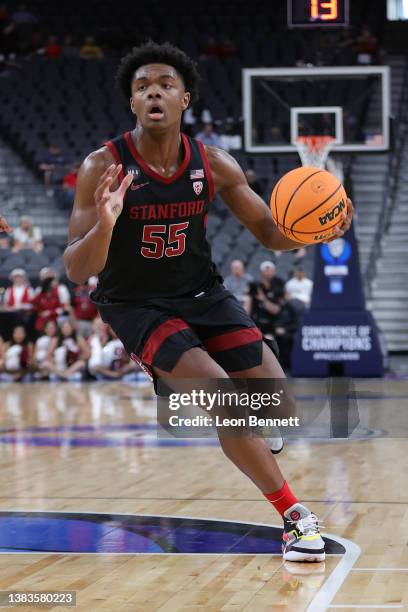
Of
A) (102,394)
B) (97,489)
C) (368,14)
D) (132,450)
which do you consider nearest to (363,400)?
(102,394)

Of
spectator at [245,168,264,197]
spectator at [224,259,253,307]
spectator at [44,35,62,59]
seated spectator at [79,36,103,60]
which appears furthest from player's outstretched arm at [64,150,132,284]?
spectator at [44,35,62,59]

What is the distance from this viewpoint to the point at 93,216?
14.2 feet

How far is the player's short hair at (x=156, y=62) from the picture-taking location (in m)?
4.54

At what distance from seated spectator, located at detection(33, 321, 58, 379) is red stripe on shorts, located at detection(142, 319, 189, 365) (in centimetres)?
1018

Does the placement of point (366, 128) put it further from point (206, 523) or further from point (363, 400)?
point (206, 523)

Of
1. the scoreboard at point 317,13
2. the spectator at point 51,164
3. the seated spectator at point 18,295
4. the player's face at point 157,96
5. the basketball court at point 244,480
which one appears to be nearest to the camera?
the basketball court at point 244,480

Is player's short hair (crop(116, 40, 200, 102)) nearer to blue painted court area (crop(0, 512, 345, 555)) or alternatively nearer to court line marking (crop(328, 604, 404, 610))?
blue painted court area (crop(0, 512, 345, 555))

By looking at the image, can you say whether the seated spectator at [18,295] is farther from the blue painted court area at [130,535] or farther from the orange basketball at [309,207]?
the orange basketball at [309,207]

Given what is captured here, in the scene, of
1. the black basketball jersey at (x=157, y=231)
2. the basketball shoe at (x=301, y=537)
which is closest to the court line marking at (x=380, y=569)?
the basketball shoe at (x=301, y=537)

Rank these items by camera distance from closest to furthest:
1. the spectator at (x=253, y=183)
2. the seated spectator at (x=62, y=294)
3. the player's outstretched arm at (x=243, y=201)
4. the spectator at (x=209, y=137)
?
1. the player's outstretched arm at (x=243, y=201)
2. the seated spectator at (x=62, y=294)
3. the spectator at (x=253, y=183)
4. the spectator at (x=209, y=137)

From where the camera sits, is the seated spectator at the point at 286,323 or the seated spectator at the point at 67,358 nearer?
the seated spectator at the point at 286,323

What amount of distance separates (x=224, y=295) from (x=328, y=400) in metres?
7.51

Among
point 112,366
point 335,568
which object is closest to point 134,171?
point 335,568

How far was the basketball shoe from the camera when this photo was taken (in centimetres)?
430
